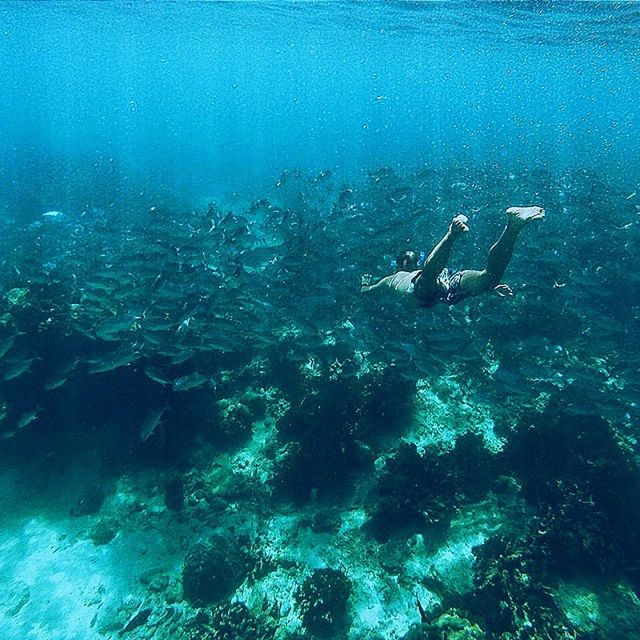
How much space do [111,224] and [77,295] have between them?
9.73 m

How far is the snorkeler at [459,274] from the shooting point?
470 cm

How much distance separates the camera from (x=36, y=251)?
1766 cm

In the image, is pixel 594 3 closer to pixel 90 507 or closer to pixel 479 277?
pixel 479 277

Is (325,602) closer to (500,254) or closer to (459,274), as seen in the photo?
(459,274)

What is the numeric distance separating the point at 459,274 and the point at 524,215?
1287mm

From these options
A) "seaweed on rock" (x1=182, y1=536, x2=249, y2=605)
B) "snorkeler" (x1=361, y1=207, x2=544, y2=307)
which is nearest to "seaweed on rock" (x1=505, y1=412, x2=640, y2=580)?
"snorkeler" (x1=361, y1=207, x2=544, y2=307)

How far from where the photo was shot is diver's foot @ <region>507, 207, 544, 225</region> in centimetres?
450

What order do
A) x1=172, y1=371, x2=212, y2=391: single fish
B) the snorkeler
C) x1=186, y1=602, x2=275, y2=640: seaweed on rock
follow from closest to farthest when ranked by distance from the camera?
the snorkeler
x1=186, y1=602, x2=275, y2=640: seaweed on rock
x1=172, y1=371, x2=212, y2=391: single fish

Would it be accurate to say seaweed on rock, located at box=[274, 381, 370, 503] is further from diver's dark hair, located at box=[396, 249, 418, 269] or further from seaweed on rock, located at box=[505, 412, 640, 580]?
diver's dark hair, located at box=[396, 249, 418, 269]

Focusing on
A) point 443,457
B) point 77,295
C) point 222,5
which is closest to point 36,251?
point 77,295

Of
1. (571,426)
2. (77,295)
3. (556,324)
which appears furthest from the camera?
(556,324)

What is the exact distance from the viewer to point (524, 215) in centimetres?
457

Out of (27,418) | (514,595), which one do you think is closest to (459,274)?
(514,595)

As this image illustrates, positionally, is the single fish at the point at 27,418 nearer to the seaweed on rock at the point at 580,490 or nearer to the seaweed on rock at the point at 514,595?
the seaweed on rock at the point at 514,595
